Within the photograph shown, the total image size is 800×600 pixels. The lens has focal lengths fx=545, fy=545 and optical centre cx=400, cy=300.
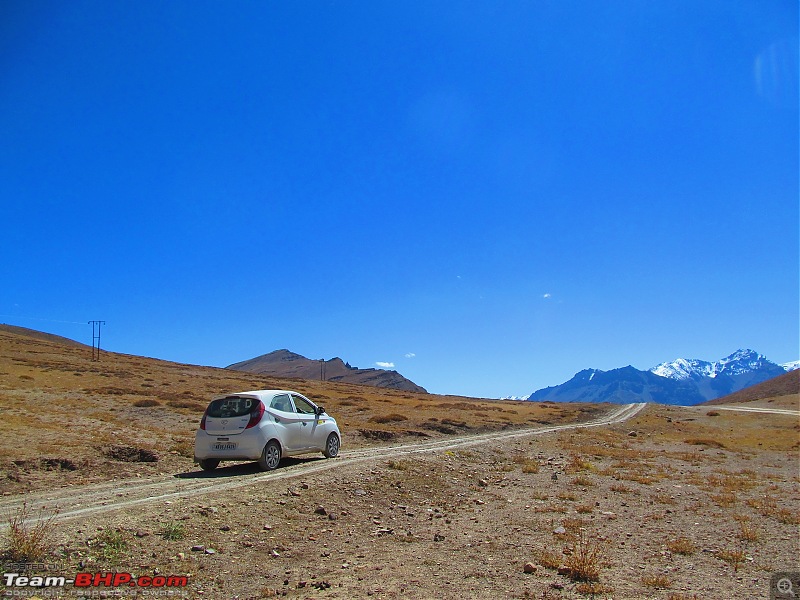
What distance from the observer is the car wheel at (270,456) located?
1449 centimetres

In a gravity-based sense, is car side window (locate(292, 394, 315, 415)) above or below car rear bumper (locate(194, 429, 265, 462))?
above

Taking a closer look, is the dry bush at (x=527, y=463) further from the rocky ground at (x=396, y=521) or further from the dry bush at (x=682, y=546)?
the dry bush at (x=682, y=546)

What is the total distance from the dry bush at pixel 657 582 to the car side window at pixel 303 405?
36.8ft

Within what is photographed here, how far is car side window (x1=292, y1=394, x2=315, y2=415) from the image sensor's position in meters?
16.7

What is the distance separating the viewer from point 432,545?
8.90 metres

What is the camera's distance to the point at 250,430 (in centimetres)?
1438

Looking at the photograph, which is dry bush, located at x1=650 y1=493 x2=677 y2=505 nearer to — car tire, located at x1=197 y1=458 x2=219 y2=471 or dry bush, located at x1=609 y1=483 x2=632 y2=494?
dry bush, located at x1=609 y1=483 x2=632 y2=494

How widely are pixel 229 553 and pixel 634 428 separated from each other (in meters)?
46.3

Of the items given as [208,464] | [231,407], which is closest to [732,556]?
[231,407]

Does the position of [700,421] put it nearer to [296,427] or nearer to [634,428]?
[634,428]

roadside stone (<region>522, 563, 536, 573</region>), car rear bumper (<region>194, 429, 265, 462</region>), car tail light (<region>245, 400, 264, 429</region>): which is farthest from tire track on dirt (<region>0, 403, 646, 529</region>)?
roadside stone (<region>522, 563, 536, 573</region>)

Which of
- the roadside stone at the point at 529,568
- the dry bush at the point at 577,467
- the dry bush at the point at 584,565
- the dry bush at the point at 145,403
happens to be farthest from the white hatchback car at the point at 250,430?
the dry bush at the point at 145,403

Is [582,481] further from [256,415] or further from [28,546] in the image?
[28,546]

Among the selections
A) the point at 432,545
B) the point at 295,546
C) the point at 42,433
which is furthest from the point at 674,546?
the point at 42,433
